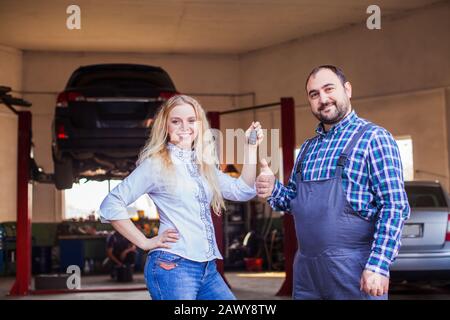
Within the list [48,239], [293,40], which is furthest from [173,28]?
[48,239]

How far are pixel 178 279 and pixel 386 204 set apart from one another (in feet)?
2.08

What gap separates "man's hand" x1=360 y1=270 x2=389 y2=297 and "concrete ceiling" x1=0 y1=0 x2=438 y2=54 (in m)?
8.11

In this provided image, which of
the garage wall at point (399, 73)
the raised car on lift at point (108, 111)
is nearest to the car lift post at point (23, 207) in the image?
the raised car on lift at point (108, 111)

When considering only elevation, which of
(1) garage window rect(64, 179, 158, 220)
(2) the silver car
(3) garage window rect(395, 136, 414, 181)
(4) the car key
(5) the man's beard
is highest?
(3) garage window rect(395, 136, 414, 181)

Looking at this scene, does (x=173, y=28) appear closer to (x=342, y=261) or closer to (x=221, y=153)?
(x=221, y=153)

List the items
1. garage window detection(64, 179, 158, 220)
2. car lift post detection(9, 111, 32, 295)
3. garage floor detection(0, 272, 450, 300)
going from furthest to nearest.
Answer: garage window detection(64, 179, 158, 220), car lift post detection(9, 111, 32, 295), garage floor detection(0, 272, 450, 300)

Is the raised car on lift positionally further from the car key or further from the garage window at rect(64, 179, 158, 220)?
the garage window at rect(64, 179, 158, 220)

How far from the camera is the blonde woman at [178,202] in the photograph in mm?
2074

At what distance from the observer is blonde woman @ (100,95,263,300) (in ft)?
6.81

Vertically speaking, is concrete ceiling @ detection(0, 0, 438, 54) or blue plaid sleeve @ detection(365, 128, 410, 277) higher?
concrete ceiling @ detection(0, 0, 438, 54)

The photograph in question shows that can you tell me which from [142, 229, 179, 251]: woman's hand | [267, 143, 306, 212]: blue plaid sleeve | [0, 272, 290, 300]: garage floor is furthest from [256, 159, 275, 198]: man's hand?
→ [0, 272, 290, 300]: garage floor

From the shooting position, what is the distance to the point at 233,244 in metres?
12.0

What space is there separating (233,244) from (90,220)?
7.94ft

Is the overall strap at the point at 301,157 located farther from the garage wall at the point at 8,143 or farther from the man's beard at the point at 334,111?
Answer: the garage wall at the point at 8,143
